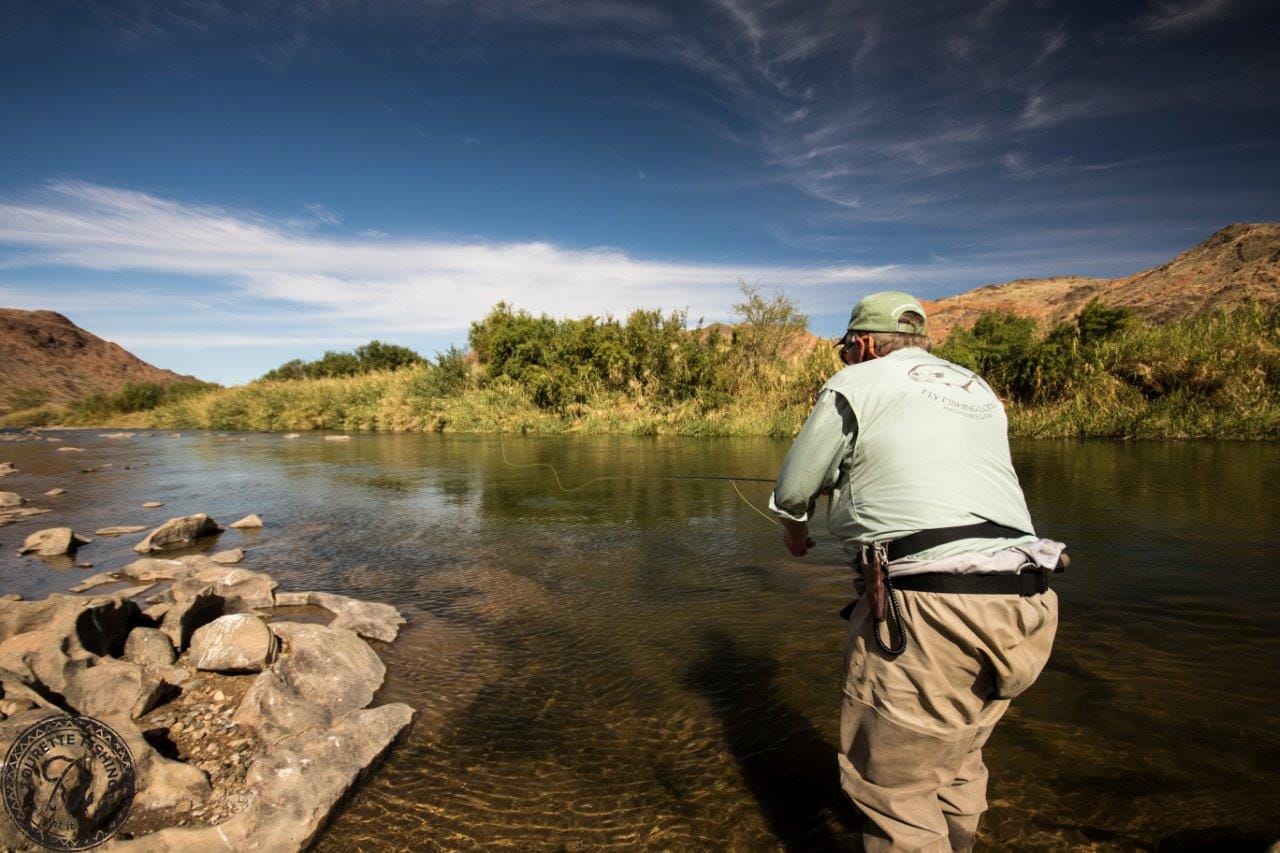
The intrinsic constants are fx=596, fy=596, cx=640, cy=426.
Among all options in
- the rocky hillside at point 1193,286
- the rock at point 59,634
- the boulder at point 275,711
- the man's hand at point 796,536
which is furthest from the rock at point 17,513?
the rocky hillside at point 1193,286

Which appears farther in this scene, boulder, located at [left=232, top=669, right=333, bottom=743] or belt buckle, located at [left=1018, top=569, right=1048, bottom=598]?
boulder, located at [left=232, top=669, right=333, bottom=743]

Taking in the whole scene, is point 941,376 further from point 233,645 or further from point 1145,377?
point 1145,377

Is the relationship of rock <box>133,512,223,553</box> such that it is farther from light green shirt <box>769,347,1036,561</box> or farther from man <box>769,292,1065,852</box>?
man <box>769,292,1065,852</box>

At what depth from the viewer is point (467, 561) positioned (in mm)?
6191

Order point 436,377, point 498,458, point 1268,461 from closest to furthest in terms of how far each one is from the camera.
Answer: point 1268,461 → point 498,458 → point 436,377

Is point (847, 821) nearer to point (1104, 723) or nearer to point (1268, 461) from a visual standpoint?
point (1104, 723)

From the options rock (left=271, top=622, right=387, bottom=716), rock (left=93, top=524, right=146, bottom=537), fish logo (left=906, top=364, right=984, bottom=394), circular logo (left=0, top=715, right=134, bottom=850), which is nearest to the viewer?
fish logo (left=906, top=364, right=984, bottom=394)

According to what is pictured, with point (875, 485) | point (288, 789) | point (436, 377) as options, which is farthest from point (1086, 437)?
point (436, 377)

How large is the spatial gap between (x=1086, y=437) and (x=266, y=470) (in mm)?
21897

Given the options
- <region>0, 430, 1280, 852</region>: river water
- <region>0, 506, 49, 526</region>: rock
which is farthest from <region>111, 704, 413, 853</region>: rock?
<region>0, 506, 49, 526</region>: rock

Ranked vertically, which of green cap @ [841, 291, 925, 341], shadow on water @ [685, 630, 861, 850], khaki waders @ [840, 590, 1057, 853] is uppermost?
green cap @ [841, 291, 925, 341]

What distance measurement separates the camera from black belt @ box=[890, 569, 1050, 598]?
6.03 ft

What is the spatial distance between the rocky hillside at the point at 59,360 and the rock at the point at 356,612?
86.6 metres

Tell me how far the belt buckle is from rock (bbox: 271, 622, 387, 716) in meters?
3.31
